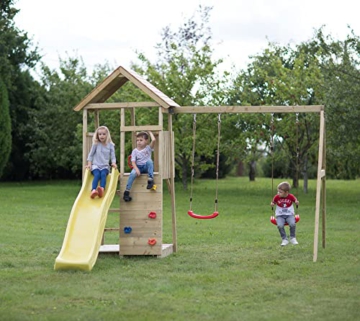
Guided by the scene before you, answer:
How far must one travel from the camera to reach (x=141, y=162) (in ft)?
41.4

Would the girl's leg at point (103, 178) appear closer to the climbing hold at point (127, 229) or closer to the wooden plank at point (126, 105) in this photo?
the climbing hold at point (127, 229)

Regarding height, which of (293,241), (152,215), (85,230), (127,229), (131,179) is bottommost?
(293,241)

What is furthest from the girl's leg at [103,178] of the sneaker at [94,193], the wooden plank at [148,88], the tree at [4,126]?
the tree at [4,126]

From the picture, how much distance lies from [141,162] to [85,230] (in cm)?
160

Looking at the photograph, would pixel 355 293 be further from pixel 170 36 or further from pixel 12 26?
pixel 12 26

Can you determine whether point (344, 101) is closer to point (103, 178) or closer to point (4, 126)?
point (103, 178)

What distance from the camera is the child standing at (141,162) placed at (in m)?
12.5

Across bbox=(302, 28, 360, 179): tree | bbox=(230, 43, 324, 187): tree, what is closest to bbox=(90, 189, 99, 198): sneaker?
bbox=(302, 28, 360, 179): tree

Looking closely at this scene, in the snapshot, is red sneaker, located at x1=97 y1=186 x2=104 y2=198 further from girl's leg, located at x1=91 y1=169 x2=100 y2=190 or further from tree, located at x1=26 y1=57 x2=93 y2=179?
tree, located at x1=26 y1=57 x2=93 y2=179

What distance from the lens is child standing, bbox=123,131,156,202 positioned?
12516 millimetres

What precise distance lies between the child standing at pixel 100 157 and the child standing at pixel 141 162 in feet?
1.17

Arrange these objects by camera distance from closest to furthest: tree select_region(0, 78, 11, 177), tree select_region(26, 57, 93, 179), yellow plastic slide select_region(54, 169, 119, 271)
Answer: yellow plastic slide select_region(54, 169, 119, 271)
tree select_region(0, 78, 11, 177)
tree select_region(26, 57, 93, 179)

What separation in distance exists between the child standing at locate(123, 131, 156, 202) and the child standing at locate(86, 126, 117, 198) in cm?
36

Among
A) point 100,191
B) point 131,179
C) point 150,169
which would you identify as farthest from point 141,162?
point 100,191
